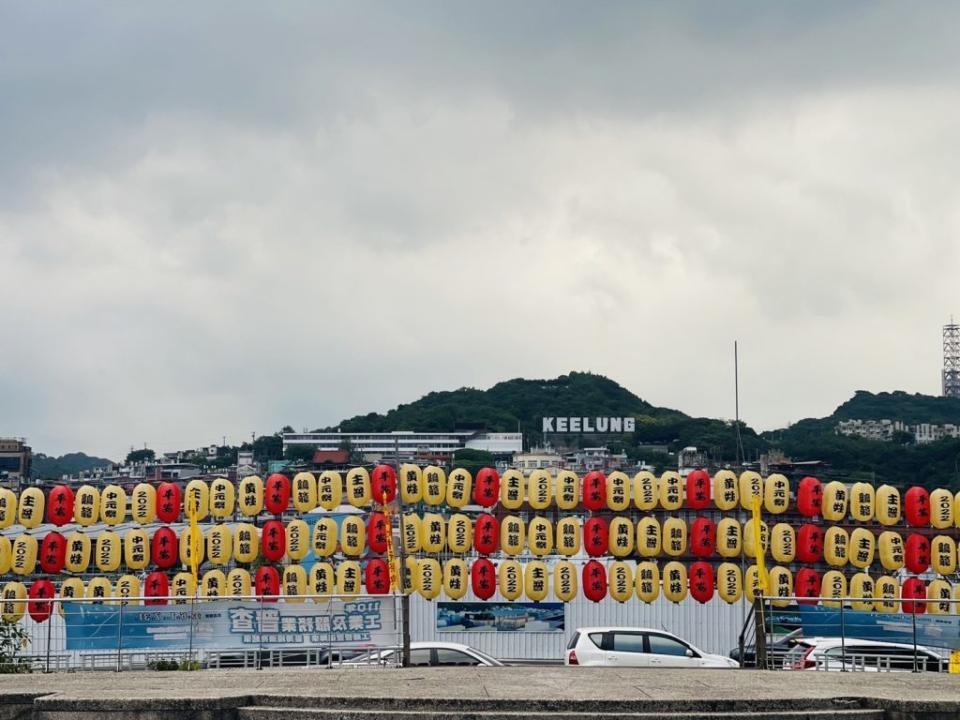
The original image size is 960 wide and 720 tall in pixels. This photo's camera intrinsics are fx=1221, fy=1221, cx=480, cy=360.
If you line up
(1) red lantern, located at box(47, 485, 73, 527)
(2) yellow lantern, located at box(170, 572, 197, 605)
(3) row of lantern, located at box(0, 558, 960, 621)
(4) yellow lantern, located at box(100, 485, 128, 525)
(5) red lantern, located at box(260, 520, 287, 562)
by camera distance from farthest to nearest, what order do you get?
(5) red lantern, located at box(260, 520, 287, 562) → (1) red lantern, located at box(47, 485, 73, 527) → (4) yellow lantern, located at box(100, 485, 128, 525) → (3) row of lantern, located at box(0, 558, 960, 621) → (2) yellow lantern, located at box(170, 572, 197, 605)

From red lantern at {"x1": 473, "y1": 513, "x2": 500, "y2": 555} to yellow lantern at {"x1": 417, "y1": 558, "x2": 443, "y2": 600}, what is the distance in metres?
1.10

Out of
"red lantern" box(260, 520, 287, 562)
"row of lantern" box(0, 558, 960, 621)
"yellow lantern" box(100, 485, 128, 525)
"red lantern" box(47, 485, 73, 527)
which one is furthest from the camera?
"red lantern" box(260, 520, 287, 562)

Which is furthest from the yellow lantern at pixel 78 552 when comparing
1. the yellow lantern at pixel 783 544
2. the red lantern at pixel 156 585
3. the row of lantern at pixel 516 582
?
the yellow lantern at pixel 783 544

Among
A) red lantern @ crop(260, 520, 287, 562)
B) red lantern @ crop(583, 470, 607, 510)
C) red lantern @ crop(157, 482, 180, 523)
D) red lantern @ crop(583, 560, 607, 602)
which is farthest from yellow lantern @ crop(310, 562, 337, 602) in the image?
red lantern @ crop(583, 470, 607, 510)

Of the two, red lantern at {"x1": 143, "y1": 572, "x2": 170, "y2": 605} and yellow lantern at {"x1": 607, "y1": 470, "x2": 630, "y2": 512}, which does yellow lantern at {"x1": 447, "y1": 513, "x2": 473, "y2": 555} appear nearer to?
yellow lantern at {"x1": 607, "y1": 470, "x2": 630, "y2": 512}

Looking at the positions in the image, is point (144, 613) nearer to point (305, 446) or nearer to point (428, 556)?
point (428, 556)

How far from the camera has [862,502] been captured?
93.6 ft

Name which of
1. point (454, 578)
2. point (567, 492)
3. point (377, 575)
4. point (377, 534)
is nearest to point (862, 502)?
point (567, 492)

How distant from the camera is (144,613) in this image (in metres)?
18.1

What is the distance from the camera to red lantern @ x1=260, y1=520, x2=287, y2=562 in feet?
97.1

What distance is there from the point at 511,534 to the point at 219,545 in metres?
6.99

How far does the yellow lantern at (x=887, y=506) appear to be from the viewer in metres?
28.3

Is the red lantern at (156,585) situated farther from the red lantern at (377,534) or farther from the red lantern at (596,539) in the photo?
the red lantern at (596,539)

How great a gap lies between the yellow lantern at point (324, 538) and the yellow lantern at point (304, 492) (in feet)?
1.79
